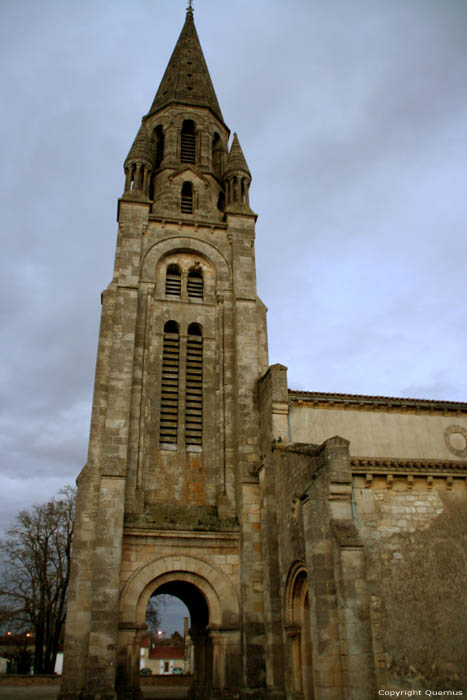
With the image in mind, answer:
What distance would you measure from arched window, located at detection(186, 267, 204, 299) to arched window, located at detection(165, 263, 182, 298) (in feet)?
1.30

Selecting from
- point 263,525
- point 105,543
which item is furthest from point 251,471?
point 105,543

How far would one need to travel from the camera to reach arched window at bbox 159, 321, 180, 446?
19656 mm

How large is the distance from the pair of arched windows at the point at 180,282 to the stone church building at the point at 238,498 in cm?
8

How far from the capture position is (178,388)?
66.9 ft

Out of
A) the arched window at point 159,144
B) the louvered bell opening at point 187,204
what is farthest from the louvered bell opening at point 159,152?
the louvered bell opening at point 187,204

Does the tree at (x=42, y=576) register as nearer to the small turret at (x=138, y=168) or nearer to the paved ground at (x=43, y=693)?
the paved ground at (x=43, y=693)

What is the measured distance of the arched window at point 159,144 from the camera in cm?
2697

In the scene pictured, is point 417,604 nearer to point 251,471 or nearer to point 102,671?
point 251,471

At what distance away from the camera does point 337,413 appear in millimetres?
19531

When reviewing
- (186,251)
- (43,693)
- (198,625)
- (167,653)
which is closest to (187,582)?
(198,625)

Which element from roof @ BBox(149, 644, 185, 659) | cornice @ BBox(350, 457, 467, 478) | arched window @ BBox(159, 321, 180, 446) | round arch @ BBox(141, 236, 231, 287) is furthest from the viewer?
roof @ BBox(149, 644, 185, 659)

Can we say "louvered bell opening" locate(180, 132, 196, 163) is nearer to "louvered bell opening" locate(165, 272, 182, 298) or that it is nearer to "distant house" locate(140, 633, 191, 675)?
"louvered bell opening" locate(165, 272, 182, 298)

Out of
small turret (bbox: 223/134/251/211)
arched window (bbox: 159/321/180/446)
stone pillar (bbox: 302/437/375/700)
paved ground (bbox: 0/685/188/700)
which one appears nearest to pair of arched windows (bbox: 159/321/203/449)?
arched window (bbox: 159/321/180/446)

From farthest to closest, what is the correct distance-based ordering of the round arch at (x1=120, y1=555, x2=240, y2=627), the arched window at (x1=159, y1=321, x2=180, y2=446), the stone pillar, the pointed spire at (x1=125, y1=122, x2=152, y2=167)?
the pointed spire at (x1=125, y1=122, x2=152, y2=167) < the arched window at (x1=159, y1=321, x2=180, y2=446) < the round arch at (x1=120, y1=555, x2=240, y2=627) < the stone pillar
